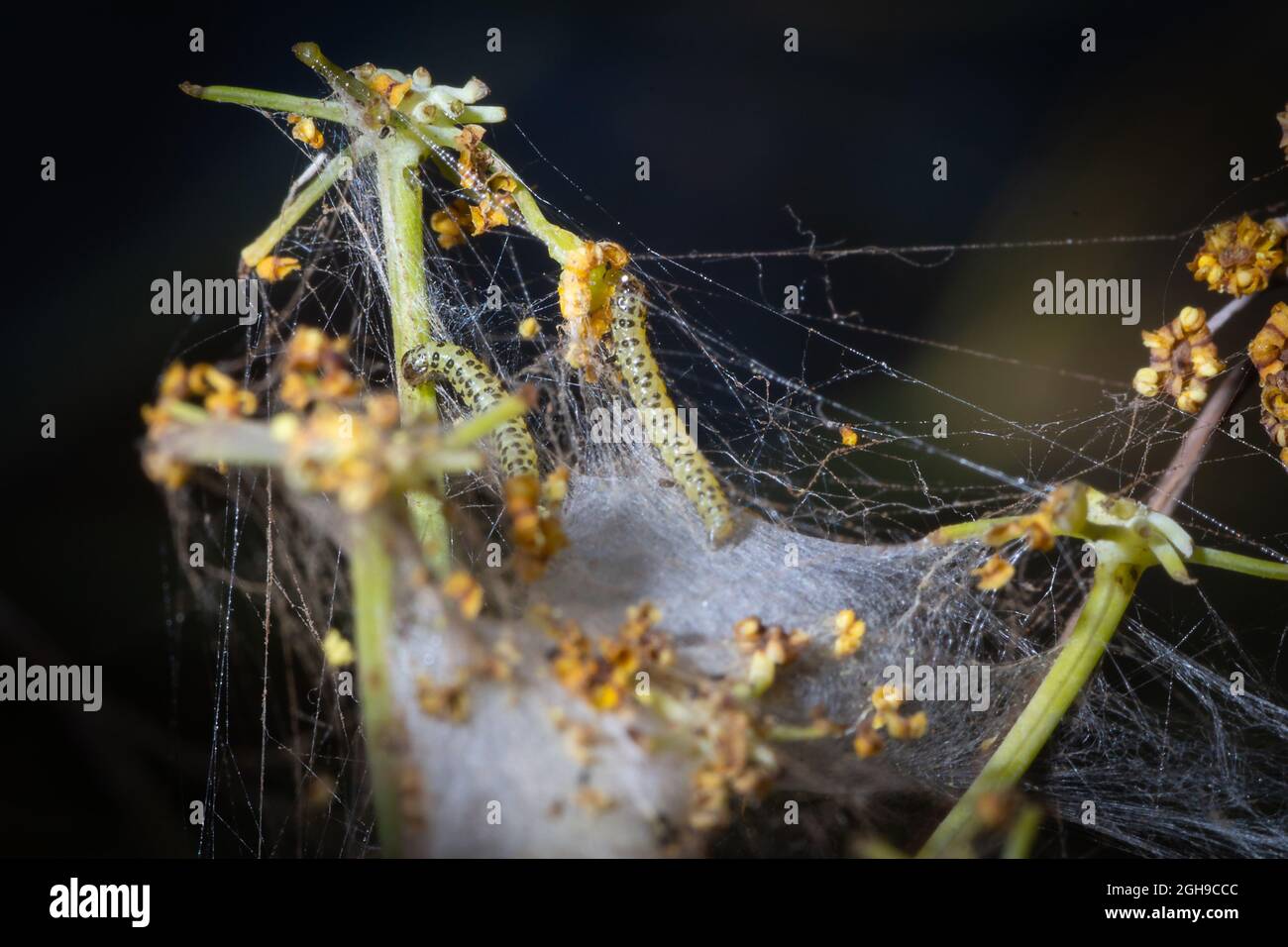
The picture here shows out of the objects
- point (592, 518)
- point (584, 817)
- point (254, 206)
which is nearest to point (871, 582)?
point (592, 518)

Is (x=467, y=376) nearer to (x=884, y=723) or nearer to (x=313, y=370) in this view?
(x=313, y=370)

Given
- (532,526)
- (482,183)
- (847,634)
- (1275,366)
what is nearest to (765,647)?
(847,634)

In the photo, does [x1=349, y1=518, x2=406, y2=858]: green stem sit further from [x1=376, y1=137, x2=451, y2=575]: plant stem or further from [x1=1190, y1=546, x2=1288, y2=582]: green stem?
[x1=1190, y1=546, x2=1288, y2=582]: green stem

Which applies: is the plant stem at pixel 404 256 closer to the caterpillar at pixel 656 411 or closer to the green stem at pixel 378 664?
the caterpillar at pixel 656 411

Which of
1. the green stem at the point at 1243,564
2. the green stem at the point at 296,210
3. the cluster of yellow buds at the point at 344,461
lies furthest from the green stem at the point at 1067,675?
the green stem at the point at 296,210

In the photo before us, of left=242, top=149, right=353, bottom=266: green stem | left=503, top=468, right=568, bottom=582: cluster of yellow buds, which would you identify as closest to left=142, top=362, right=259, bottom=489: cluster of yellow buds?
left=503, top=468, right=568, bottom=582: cluster of yellow buds
